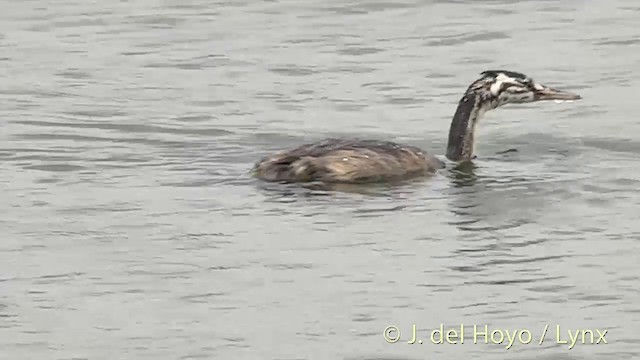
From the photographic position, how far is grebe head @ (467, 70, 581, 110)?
15.6m

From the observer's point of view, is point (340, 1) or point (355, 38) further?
point (340, 1)

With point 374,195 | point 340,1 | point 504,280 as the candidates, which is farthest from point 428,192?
point 340,1

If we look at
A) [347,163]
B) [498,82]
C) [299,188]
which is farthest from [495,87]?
[299,188]

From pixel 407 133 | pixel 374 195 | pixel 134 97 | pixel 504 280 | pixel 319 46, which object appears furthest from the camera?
pixel 319 46

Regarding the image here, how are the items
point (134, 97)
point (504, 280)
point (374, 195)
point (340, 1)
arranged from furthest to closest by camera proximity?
point (340, 1)
point (134, 97)
point (374, 195)
point (504, 280)

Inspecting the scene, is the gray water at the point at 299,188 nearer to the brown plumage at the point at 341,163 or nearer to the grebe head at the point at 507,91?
the brown plumage at the point at 341,163

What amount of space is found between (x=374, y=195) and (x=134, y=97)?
4.13m

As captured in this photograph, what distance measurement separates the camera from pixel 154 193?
1355 centimetres

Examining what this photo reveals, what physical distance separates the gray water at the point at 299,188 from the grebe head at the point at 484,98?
0.20 meters

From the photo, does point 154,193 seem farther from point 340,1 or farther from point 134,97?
point 340,1

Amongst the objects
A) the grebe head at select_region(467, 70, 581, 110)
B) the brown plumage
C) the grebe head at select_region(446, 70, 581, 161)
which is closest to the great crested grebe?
the brown plumage

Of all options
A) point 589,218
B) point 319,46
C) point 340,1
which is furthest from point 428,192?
point 340,1

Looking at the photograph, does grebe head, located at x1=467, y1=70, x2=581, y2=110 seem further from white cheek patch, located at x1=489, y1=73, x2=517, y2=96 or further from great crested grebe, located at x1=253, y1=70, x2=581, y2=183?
great crested grebe, located at x1=253, y1=70, x2=581, y2=183

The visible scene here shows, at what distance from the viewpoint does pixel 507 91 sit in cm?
1572
